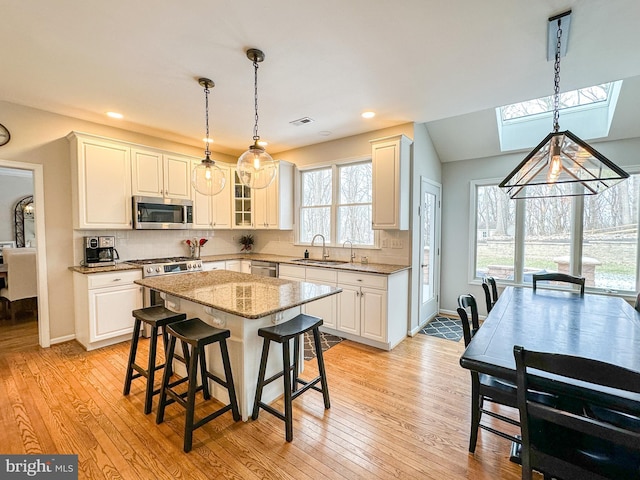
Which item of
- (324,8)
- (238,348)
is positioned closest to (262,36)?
(324,8)

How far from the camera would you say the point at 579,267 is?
3906mm

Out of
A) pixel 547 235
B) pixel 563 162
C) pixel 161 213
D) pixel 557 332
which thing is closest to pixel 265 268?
pixel 161 213

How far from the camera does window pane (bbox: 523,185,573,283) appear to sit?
398 cm

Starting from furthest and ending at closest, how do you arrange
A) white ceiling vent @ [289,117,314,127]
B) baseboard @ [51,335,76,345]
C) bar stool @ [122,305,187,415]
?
white ceiling vent @ [289,117,314,127], baseboard @ [51,335,76,345], bar stool @ [122,305,187,415]

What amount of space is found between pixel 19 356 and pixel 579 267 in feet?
22.4

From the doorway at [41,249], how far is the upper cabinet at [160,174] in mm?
932

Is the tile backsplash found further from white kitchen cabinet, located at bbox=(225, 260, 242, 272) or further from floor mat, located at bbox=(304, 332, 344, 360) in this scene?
floor mat, located at bbox=(304, 332, 344, 360)

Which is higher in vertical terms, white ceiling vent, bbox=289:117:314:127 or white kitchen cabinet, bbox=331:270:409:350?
white ceiling vent, bbox=289:117:314:127

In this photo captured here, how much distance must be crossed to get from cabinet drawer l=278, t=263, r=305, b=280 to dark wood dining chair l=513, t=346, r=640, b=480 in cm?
304

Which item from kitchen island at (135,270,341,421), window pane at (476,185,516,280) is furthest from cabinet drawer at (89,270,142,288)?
window pane at (476,185,516,280)

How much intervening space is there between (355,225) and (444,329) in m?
1.91

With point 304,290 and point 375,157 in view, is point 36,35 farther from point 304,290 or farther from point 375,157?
point 375,157

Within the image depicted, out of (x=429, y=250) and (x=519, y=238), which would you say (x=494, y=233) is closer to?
(x=519, y=238)

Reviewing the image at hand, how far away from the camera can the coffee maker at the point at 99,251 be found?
143 inches
